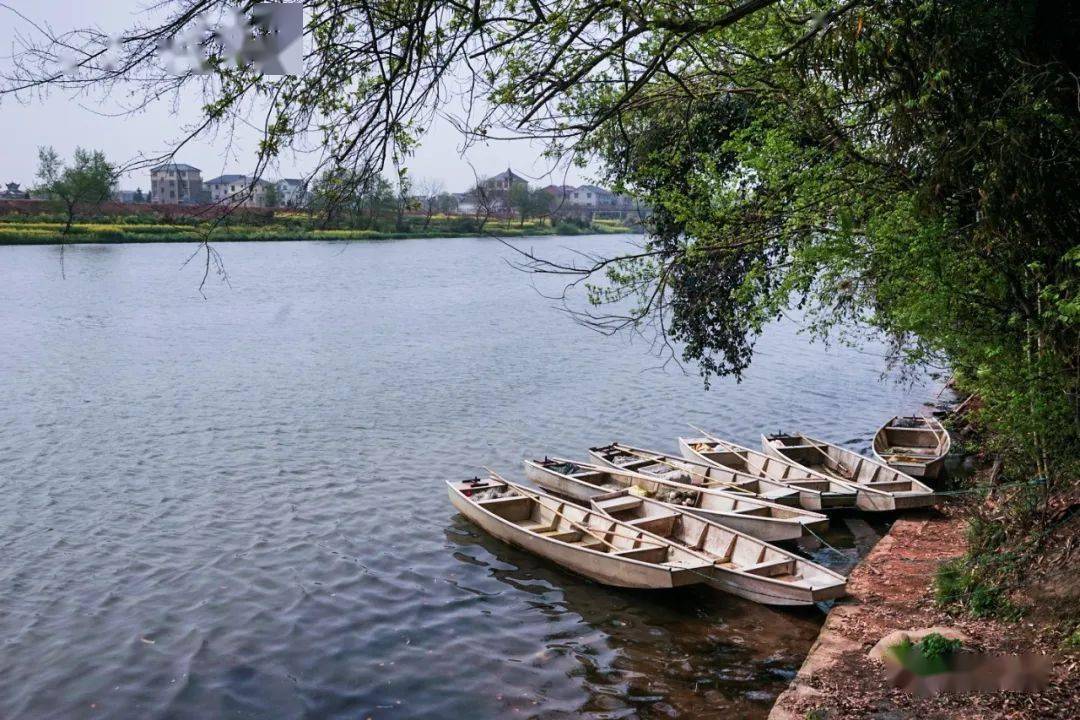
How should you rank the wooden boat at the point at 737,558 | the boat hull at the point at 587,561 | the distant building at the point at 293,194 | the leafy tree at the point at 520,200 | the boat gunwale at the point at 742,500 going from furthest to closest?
the boat gunwale at the point at 742,500 → the boat hull at the point at 587,561 → the wooden boat at the point at 737,558 → the leafy tree at the point at 520,200 → the distant building at the point at 293,194

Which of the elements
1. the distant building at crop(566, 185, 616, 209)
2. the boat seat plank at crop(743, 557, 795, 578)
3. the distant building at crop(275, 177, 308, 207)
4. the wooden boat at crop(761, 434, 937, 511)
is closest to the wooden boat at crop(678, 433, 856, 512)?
the wooden boat at crop(761, 434, 937, 511)

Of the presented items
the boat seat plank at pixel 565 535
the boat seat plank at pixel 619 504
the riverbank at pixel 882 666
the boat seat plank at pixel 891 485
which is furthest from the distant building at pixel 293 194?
the boat seat plank at pixel 891 485

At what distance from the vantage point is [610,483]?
57.6 feet

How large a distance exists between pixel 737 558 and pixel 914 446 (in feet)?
29.5

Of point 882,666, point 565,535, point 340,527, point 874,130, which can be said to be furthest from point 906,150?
point 340,527

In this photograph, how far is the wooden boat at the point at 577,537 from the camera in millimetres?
12609

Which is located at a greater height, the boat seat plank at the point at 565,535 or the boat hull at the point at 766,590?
the boat hull at the point at 766,590

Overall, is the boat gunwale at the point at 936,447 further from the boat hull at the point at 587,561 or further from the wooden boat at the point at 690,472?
the boat hull at the point at 587,561

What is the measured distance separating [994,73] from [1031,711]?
5404mm

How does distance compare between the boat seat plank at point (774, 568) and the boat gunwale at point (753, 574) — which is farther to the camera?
the boat seat plank at point (774, 568)

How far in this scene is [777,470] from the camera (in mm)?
18172

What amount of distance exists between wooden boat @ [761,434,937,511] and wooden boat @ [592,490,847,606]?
3661 millimetres

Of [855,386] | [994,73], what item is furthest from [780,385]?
[994,73]

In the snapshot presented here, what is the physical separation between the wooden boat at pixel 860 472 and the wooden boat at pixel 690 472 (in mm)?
1351
